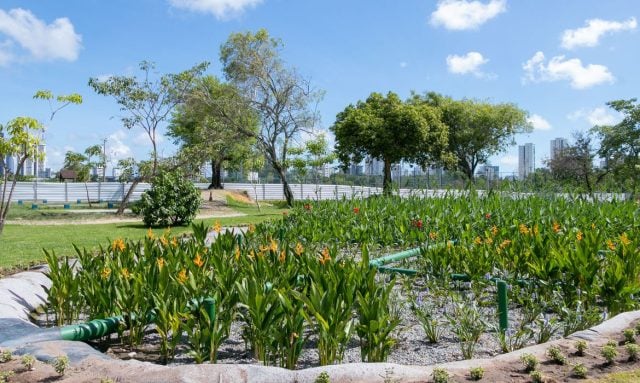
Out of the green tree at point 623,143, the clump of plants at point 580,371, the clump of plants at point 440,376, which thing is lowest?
the clump of plants at point 580,371

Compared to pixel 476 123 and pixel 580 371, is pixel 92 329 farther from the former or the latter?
pixel 476 123

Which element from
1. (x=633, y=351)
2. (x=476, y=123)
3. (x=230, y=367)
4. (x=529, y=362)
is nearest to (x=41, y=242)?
(x=230, y=367)

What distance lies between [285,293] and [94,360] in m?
1.08

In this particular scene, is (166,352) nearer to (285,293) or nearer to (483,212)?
(285,293)

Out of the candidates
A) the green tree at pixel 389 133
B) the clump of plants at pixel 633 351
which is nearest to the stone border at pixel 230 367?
the clump of plants at pixel 633 351

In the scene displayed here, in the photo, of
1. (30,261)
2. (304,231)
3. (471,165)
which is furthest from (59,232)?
(471,165)

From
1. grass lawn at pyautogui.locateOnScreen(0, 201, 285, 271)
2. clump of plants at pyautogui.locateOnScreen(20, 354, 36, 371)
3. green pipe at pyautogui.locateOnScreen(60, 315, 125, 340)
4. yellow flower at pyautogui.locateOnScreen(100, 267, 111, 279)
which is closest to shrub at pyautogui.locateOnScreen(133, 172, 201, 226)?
grass lawn at pyautogui.locateOnScreen(0, 201, 285, 271)

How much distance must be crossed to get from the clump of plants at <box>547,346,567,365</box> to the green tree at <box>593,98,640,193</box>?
95.7ft

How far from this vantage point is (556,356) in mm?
2818

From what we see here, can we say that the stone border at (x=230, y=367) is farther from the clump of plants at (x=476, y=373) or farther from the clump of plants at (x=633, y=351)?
the clump of plants at (x=633, y=351)

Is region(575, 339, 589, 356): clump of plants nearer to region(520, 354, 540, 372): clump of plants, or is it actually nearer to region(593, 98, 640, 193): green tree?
region(520, 354, 540, 372): clump of plants

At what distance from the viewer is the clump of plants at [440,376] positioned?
97.7 inches

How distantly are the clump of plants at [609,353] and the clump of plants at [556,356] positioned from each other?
0.20 metres

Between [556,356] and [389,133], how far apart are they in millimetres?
25321
